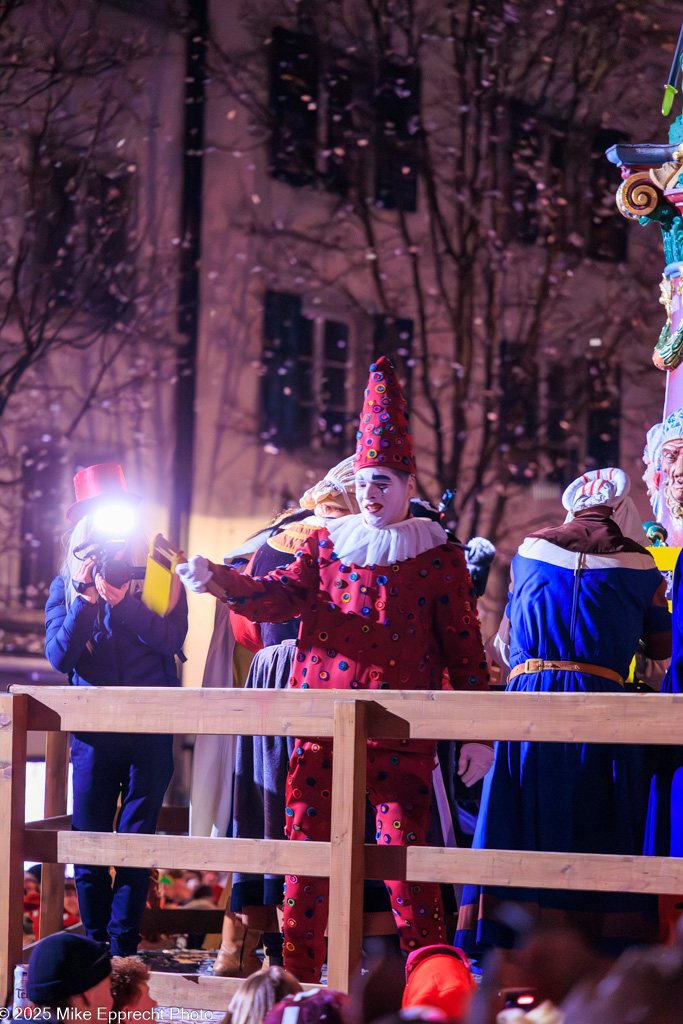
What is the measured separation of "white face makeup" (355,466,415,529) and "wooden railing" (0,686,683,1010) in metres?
0.67

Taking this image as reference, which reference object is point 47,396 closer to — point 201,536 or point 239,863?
point 201,536

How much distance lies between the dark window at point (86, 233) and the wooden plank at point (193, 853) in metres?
7.67

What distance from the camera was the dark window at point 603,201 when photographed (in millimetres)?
11727

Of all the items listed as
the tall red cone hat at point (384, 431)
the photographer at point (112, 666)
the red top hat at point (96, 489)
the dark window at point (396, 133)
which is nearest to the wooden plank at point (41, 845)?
the photographer at point (112, 666)

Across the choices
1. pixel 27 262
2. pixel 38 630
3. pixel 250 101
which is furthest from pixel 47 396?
pixel 250 101

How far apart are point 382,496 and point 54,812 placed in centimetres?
169

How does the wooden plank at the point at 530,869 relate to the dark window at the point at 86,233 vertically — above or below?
below

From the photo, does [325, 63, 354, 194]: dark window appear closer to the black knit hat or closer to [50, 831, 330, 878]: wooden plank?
[50, 831, 330, 878]: wooden plank

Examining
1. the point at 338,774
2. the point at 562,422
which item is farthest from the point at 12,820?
the point at 562,422

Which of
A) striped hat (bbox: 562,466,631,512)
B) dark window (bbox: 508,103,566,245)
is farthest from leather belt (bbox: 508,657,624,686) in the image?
dark window (bbox: 508,103,566,245)

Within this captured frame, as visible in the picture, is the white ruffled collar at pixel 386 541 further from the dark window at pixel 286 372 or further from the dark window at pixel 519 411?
the dark window at pixel 519 411

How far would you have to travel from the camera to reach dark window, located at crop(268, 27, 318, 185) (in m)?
10.9

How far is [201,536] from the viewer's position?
34.8 ft

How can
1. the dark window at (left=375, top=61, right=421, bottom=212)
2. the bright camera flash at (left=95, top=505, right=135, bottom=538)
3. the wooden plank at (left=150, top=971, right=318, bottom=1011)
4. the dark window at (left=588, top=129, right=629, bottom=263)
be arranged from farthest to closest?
the dark window at (left=588, top=129, right=629, bottom=263) < the dark window at (left=375, top=61, right=421, bottom=212) < the bright camera flash at (left=95, top=505, right=135, bottom=538) < the wooden plank at (left=150, top=971, right=318, bottom=1011)
